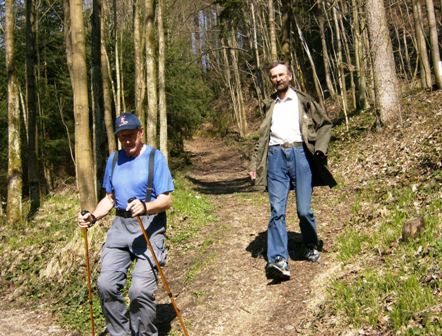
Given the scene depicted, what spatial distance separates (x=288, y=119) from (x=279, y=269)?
179cm

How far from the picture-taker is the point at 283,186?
5.92m

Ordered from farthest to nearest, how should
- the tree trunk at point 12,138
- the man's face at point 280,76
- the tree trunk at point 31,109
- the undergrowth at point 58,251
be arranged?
1. the tree trunk at point 31,109
2. the tree trunk at point 12,138
3. the undergrowth at point 58,251
4. the man's face at point 280,76

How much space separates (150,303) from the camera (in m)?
4.64

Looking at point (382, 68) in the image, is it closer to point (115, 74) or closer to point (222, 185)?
point (222, 185)

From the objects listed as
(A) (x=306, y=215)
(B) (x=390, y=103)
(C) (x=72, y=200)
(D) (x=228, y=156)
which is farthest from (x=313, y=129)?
(D) (x=228, y=156)

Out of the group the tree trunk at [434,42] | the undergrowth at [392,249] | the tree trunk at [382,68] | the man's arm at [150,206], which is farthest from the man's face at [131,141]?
the tree trunk at [434,42]

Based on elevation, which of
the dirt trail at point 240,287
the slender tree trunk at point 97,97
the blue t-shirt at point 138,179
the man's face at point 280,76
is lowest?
the dirt trail at point 240,287

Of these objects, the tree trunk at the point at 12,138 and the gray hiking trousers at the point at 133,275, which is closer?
the gray hiking trousers at the point at 133,275

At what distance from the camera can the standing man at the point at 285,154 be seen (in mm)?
5789

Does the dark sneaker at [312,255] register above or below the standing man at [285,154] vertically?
below

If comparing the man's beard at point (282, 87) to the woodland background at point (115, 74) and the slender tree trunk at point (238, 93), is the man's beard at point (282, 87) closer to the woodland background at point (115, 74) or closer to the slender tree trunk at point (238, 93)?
the woodland background at point (115, 74)

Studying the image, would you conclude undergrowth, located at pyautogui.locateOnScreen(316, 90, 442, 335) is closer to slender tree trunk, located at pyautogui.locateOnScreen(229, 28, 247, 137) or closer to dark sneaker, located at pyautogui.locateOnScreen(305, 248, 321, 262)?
dark sneaker, located at pyautogui.locateOnScreen(305, 248, 321, 262)

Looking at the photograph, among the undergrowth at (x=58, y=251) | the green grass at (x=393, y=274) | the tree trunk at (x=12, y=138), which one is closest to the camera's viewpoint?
the green grass at (x=393, y=274)

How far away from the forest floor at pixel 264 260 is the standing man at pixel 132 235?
0.99 m
